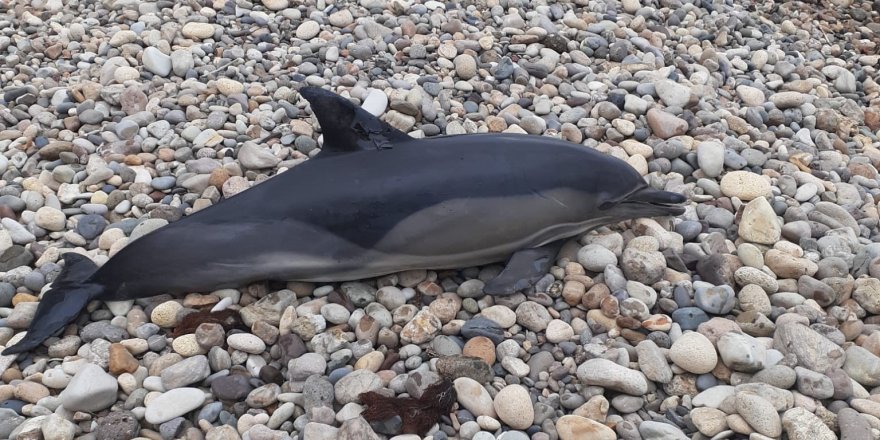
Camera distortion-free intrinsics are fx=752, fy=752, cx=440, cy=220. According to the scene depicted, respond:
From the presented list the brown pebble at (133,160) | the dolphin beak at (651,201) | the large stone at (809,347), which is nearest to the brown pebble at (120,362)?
the brown pebble at (133,160)

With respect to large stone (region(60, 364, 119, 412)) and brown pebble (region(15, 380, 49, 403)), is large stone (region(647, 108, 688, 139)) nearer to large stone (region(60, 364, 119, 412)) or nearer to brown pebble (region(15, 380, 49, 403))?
large stone (region(60, 364, 119, 412))

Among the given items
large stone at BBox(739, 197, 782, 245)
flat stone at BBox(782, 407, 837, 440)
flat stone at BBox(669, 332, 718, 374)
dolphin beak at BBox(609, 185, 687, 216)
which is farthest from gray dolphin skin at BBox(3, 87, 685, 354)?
flat stone at BBox(782, 407, 837, 440)

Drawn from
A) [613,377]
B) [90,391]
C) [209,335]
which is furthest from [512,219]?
[90,391]

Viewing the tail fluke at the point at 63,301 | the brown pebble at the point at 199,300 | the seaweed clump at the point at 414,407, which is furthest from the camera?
the brown pebble at the point at 199,300

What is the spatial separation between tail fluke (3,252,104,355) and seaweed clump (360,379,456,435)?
196 centimetres

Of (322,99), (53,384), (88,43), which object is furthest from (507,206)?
(88,43)

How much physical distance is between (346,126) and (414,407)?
6.29 ft

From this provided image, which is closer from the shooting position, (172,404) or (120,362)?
(172,404)

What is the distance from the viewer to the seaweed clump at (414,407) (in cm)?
386

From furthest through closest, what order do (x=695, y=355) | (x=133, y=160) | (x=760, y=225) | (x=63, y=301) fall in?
(x=133, y=160), (x=760, y=225), (x=63, y=301), (x=695, y=355)

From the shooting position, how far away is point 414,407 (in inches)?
154

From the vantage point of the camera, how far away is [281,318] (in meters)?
4.59

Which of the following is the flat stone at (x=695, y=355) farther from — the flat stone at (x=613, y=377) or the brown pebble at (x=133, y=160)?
the brown pebble at (x=133, y=160)

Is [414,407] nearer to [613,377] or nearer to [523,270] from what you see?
[613,377]
